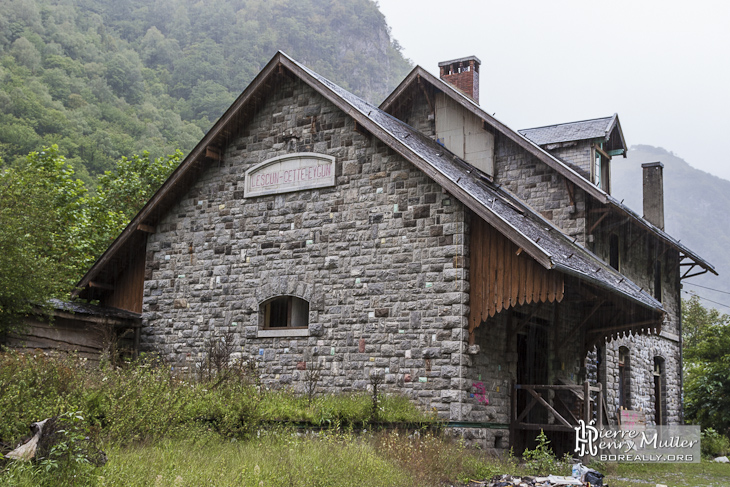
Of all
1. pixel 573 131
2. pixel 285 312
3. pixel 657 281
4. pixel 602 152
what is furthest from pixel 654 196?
pixel 285 312

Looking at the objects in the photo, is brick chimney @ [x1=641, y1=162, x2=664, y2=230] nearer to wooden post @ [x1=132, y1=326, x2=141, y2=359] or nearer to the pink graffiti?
the pink graffiti

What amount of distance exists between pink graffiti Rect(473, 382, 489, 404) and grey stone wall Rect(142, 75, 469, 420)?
1.53 feet

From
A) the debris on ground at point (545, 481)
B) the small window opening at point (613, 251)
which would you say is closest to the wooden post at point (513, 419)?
the debris on ground at point (545, 481)

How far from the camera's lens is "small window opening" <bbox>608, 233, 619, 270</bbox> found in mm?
18600

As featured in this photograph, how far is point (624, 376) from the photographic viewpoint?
1955 cm

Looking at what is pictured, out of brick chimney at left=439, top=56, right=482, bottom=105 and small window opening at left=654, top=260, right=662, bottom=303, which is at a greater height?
brick chimney at left=439, top=56, right=482, bottom=105

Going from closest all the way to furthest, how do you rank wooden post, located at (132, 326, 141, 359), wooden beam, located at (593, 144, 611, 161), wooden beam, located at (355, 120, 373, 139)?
wooden beam, located at (355, 120, 373, 139), wooden post, located at (132, 326, 141, 359), wooden beam, located at (593, 144, 611, 161)

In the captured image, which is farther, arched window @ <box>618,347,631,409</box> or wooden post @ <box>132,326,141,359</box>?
arched window @ <box>618,347,631,409</box>

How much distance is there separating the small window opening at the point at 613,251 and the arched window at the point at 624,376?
7.49 ft

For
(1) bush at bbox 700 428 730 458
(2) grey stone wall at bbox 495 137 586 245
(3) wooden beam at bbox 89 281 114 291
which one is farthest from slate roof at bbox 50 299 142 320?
(1) bush at bbox 700 428 730 458

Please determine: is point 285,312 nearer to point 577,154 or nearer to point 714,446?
point 577,154

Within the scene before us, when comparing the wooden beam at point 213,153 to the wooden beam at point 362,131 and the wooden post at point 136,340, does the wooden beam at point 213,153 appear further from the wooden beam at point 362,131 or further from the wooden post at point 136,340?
the wooden post at point 136,340

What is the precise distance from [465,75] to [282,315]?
344 inches

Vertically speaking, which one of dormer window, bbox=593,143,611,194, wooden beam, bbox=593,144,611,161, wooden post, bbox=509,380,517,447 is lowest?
wooden post, bbox=509,380,517,447
